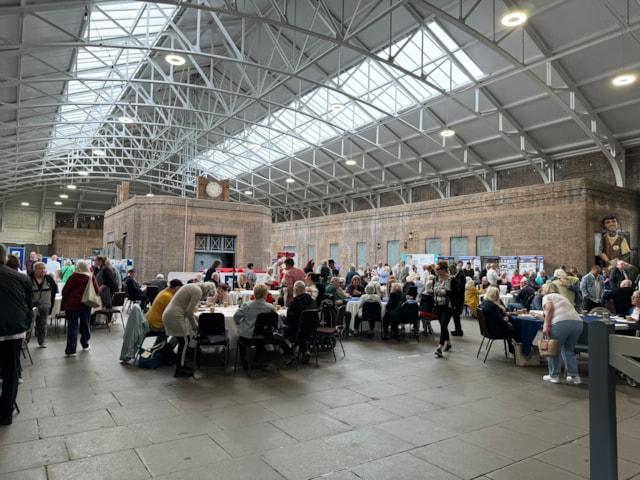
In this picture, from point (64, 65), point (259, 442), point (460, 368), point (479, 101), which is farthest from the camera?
point (479, 101)

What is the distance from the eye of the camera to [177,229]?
61.8 feet

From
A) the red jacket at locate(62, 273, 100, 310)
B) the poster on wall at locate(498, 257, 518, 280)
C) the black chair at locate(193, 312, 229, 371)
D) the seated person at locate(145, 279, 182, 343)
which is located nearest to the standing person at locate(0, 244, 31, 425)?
the black chair at locate(193, 312, 229, 371)

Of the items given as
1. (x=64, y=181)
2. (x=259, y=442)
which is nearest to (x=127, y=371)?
(x=259, y=442)

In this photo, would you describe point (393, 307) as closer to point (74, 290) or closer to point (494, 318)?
point (494, 318)

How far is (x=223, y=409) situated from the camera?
4.30 metres

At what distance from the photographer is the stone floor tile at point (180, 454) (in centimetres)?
309

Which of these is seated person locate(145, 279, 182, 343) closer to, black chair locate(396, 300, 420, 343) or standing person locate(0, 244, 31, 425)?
standing person locate(0, 244, 31, 425)

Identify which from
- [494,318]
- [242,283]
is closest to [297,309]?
[494,318]

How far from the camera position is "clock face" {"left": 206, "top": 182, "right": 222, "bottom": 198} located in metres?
20.2

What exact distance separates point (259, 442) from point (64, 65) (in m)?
17.1

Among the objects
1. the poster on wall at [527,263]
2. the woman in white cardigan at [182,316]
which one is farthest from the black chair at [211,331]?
the poster on wall at [527,263]

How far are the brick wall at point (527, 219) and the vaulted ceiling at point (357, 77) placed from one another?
1748 millimetres

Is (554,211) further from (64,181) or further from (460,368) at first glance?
(64,181)

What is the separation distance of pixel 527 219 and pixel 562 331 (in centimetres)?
1280
